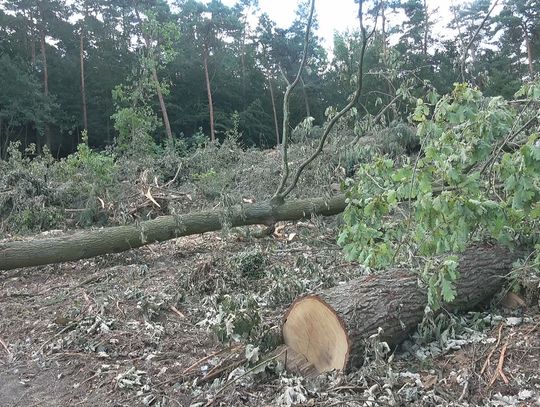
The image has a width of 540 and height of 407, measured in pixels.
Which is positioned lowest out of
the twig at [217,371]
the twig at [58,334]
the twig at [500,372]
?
the twig at [58,334]

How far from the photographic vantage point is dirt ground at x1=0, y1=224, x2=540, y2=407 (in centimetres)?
202

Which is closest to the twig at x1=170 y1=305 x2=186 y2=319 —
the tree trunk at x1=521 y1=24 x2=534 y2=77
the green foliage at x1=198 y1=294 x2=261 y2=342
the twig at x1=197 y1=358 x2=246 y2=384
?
the green foliage at x1=198 y1=294 x2=261 y2=342

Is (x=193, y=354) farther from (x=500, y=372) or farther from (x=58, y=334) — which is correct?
(x=500, y=372)

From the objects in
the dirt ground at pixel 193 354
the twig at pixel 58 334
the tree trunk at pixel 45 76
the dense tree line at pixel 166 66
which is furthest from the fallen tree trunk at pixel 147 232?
the tree trunk at pixel 45 76

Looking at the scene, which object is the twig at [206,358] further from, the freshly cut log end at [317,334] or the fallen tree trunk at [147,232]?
the fallen tree trunk at [147,232]

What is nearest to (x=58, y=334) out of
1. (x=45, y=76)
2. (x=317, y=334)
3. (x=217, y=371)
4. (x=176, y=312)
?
(x=176, y=312)

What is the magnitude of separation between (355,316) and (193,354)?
3.07ft

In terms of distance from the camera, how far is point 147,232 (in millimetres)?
4668

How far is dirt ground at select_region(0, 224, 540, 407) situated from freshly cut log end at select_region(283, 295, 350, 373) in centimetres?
9

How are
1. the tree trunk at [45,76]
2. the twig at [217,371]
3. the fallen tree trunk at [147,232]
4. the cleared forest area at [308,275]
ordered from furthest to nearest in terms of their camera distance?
the tree trunk at [45,76]
the fallen tree trunk at [147,232]
the twig at [217,371]
the cleared forest area at [308,275]

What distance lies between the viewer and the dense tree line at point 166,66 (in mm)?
18594

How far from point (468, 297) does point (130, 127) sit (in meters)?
15.2

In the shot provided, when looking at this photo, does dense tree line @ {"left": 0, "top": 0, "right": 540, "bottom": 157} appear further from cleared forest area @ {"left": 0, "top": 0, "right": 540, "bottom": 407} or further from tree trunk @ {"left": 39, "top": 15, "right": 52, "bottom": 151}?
cleared forest area @ {"left": 0, "top": 0, "right": 540, "bottom": 407}

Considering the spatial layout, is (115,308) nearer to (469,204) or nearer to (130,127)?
(469,204)
